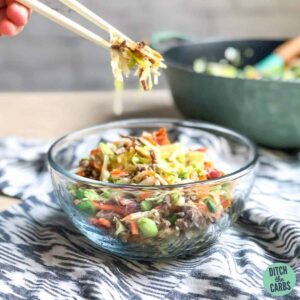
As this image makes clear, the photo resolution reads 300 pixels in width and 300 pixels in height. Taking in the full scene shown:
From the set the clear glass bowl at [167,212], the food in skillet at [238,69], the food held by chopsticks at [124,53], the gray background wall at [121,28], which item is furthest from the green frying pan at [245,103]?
the gray background wall at [121,28]

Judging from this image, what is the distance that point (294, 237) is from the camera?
0.76 m

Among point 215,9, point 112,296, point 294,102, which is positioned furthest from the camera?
point 215,9

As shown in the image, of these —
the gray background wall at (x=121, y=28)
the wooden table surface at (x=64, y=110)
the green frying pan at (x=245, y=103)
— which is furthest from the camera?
the gray background wall at (x=121, y=28)

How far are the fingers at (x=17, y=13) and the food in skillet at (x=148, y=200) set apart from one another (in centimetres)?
21

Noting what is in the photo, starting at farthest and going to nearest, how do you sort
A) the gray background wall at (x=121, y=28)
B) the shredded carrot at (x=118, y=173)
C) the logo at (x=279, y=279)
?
the gray background wall at (x=121, y=28) < the shredded carrot at (x=118, y=173) < the logo at (x=279, y=279)

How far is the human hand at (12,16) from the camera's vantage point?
2.76 ft

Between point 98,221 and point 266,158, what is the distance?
420 millimetres

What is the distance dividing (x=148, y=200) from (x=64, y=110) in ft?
2.10

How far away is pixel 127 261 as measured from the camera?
73 cm

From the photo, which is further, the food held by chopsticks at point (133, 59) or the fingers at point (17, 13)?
the fingers at point (17, 13)

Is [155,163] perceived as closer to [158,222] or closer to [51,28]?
[158,222]

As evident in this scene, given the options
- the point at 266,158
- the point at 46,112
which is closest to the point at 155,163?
the point at 266,158

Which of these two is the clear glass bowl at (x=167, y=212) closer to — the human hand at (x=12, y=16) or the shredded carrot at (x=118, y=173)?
the shredded carrot at (x=118, y=173)

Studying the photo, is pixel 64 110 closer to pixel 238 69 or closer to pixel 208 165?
pixel 238 69
